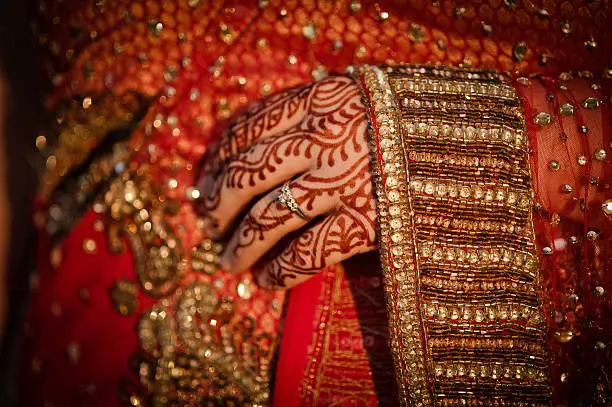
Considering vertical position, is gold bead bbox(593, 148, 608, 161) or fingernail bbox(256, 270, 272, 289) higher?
gold bead bbox(593, 148, 608, 161)

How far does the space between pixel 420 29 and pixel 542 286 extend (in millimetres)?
417

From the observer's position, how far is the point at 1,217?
4.12ft

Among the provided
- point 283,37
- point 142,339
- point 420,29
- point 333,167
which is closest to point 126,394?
point 142,339

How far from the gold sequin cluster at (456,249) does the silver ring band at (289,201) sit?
104 millimetres

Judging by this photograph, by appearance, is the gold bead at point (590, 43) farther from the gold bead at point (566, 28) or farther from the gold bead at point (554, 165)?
the gold bead at point (554, 165)

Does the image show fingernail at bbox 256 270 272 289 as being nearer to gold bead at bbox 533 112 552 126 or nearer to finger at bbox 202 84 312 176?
finger at bbox 202 84 312 176

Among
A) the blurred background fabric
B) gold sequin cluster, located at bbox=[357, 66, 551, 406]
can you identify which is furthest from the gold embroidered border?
the blurred background fabric

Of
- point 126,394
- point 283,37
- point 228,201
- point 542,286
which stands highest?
point 283,37

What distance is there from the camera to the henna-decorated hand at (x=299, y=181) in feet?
1.98

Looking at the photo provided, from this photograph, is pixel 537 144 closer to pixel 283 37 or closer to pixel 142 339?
pixel 283 37

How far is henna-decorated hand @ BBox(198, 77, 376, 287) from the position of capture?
60 cm

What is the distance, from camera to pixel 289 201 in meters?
0.63

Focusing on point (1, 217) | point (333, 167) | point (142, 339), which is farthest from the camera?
point (1, 217)

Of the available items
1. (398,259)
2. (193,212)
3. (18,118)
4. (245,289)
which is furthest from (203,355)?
(18,118)
